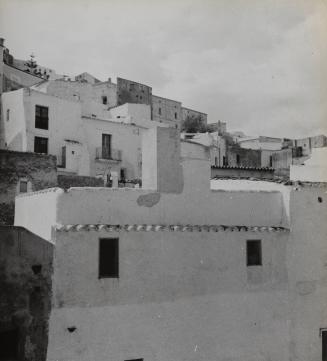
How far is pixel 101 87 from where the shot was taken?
46656 millimetres

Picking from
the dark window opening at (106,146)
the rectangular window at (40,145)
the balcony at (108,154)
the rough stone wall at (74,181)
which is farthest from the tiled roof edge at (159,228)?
the dark window opening at (106,146)

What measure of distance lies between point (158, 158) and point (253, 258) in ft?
12.6

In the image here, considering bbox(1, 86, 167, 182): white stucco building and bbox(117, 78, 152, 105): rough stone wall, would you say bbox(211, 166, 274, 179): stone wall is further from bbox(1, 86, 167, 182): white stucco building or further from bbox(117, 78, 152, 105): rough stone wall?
bbox(117, 78, 152, 105): rough stone wall

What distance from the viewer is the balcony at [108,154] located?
100ft

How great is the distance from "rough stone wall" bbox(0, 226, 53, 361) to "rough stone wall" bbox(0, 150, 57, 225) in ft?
19.0

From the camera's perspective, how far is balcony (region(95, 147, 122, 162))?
1202 inches

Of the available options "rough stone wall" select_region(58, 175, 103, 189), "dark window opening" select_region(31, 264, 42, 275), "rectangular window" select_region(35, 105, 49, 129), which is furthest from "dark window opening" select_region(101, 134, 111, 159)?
"dark window opening" select_region(31, 264, 42, 275)

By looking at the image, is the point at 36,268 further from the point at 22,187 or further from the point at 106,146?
the point at 106,146

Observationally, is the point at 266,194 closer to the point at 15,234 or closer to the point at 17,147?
the point at 15,234

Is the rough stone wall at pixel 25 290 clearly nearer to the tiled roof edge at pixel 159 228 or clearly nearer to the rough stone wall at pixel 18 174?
the tiled roof edge at pixel 159 228

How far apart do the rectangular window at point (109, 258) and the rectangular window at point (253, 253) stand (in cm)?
374

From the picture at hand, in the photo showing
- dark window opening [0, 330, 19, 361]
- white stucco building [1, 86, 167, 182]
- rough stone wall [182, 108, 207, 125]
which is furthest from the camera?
rough stone wall [182, 108, 207, 125]

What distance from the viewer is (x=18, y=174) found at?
53.8 ft

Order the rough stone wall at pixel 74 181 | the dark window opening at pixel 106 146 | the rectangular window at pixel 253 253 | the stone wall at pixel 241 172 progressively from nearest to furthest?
the rectangular window at pixel 253 253 → the rough stone wall at pixel 74 181 → the stone wall at pixel 241 172 → the dark window opening at pixel 106 146
